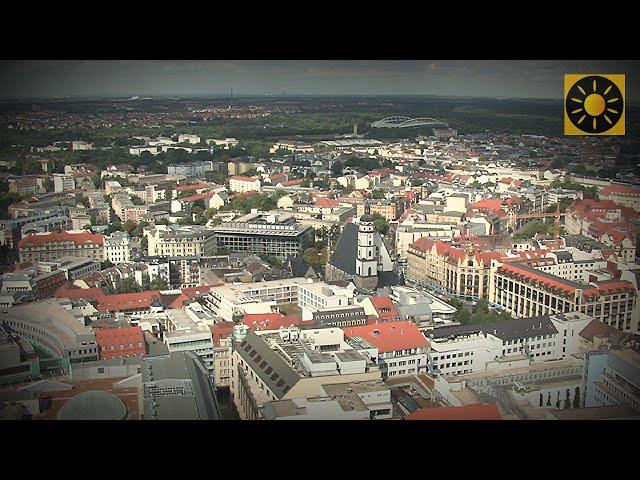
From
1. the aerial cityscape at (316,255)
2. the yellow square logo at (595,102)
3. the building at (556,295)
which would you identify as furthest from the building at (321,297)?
the yellow square logo at (595,102)

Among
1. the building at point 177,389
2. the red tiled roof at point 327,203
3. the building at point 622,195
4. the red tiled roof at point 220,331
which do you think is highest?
the building at point 622,195

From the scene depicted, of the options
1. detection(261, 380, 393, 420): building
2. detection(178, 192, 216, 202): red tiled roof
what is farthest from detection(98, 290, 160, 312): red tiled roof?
detection(178, 192, 216, 202): red tiled roof

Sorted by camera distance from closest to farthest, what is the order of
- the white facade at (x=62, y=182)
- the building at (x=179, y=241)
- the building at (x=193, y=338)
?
the building at (x=193, y=338), the white facade at (x=62, y=182), the building at (x=179, y=241)

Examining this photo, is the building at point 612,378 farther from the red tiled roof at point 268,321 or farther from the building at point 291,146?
the building at point 291,146

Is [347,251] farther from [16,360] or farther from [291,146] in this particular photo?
[16,360]

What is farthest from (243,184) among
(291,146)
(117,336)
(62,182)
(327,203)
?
(117,336)

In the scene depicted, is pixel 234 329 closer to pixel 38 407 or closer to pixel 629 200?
pixel 38 407
